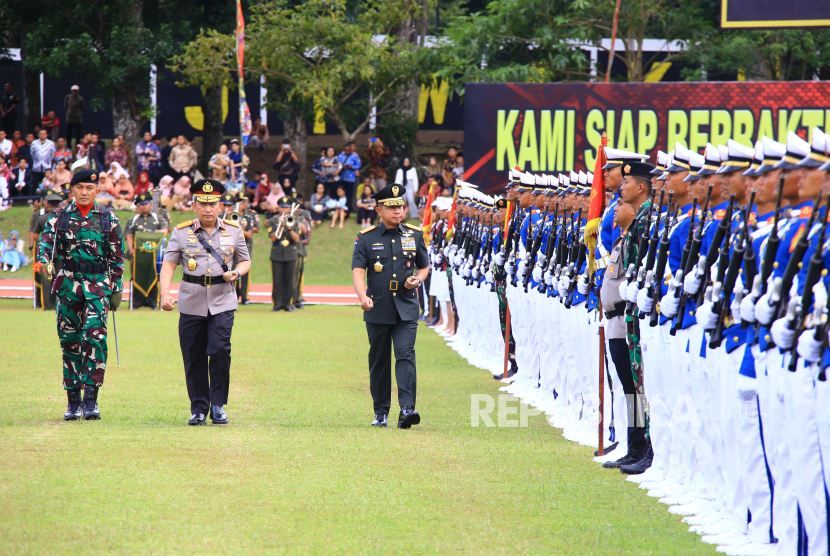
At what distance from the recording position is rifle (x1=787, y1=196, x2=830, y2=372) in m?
4.61

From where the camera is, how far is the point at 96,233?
8.81 metres

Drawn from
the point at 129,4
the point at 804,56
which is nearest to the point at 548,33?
the point at 804,56

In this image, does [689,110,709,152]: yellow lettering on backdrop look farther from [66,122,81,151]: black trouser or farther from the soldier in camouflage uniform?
[66,122,81,151]: black trouser

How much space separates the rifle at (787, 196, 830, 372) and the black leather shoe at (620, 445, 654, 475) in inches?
90.0

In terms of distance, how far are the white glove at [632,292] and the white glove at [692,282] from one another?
0.83 m

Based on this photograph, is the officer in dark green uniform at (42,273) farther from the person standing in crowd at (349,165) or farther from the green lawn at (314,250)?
the person standing in crowd at (349,165)

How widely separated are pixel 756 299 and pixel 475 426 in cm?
394

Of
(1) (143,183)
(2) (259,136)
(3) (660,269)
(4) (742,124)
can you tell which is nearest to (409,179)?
(2) (259,136)

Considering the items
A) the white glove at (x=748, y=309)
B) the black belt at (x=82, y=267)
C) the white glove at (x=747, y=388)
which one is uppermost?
the white glove at (x=748, y=309)

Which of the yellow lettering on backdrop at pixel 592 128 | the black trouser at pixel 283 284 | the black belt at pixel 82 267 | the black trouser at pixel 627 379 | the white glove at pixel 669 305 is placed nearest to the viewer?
the white glove at pixel 669 305

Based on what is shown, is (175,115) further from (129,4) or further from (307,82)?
(307,82)

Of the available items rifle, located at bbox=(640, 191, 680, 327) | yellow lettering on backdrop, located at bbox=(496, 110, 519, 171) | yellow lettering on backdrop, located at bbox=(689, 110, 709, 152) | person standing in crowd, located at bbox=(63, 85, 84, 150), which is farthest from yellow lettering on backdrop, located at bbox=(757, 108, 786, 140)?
person standing in crowd, located at bbox=(63, 85, 84, 150)

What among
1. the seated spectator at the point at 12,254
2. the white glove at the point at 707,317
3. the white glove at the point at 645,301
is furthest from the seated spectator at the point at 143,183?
the white glove at the point at 707,317

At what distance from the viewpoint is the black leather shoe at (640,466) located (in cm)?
688
